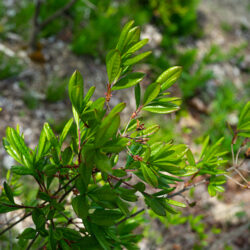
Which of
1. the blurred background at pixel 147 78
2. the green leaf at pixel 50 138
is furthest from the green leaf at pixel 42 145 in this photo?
the blurred background at pixel 147 78

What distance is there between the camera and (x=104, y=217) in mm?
607

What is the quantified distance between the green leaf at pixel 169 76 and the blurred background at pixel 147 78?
118cm

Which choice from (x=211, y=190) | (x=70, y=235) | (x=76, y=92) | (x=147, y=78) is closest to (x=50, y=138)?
(x=76, y=92)

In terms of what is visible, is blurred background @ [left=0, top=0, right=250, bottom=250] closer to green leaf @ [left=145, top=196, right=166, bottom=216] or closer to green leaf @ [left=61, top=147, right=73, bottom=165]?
green leaf @ [left=145, top=196, right=166, bottom=216]

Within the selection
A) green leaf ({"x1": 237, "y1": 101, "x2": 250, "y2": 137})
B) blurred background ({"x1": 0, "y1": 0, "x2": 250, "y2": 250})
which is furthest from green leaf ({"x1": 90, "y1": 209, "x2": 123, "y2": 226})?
blurred background ({"x1": 0, "y1": 0, "x2": 250, "y2": 250})

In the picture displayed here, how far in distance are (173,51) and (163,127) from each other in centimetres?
137

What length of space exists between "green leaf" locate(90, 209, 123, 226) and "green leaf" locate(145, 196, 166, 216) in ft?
0.25

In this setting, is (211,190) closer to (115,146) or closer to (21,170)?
(115,146)

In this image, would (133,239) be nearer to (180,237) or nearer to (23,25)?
(180,237)

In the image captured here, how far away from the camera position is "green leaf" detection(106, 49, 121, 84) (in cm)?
53

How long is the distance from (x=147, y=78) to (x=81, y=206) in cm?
304

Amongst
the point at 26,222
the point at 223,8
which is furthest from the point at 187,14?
the point at 26,222

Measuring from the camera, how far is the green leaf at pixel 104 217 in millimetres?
590

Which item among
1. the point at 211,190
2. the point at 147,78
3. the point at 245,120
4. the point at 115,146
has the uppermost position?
the point at 115,146
